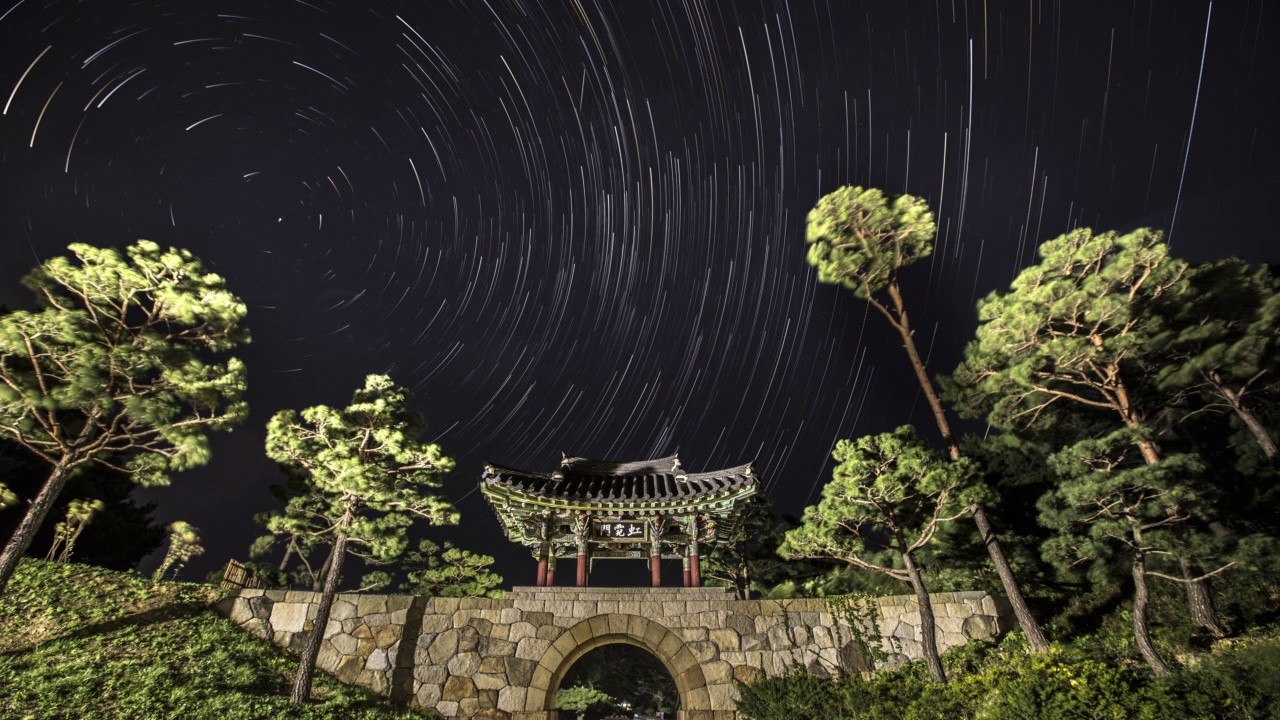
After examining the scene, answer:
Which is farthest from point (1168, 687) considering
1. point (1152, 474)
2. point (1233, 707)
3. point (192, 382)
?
point (192, 382)

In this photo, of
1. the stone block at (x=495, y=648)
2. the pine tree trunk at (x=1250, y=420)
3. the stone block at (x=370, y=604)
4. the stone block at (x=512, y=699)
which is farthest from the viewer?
the stone block at (x=370, y=604)

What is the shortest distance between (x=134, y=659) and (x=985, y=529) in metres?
19.6

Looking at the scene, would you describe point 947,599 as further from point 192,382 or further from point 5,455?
point 5,455

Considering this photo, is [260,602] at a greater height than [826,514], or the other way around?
[826,514]

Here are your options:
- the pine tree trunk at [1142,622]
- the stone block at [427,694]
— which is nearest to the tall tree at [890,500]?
the pine tree trunk at [1142,622]

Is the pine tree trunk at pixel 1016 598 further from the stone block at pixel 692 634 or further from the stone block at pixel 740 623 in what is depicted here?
the stone block at pixel 692 634

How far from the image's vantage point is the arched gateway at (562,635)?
13.3 metres

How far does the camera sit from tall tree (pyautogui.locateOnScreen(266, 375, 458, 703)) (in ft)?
42.0

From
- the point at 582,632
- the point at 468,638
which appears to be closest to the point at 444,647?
the point at 468,638

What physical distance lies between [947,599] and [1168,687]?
573 cm

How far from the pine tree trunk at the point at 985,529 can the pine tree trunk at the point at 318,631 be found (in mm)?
15301

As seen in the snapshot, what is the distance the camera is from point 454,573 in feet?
70.8

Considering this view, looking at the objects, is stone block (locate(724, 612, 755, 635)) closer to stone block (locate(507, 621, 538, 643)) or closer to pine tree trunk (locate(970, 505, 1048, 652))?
stone block (locate(507, 621, 538, 643))

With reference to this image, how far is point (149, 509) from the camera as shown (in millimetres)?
27969
